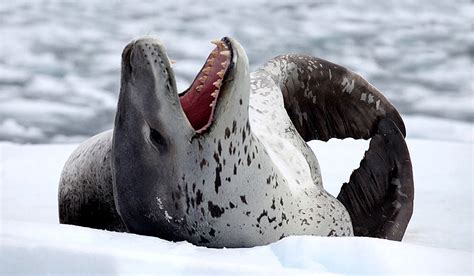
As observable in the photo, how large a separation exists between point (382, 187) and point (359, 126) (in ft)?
0.88

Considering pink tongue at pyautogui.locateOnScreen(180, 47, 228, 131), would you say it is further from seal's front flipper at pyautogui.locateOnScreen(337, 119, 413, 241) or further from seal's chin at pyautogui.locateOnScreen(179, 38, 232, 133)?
seal's front flipper at pyautogui.locateOnScreen(337, 119, 413, 241)

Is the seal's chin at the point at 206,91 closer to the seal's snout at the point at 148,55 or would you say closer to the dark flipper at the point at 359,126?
the seal's snout at the point at 148,55

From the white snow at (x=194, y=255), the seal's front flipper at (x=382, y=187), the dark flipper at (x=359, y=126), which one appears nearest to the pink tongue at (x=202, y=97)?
the white snow at (x=194, y=255)

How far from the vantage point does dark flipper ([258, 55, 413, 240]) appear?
3.99 meters

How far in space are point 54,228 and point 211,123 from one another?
19.4 inches

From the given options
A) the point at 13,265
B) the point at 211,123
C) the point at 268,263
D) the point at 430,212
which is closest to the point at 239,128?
the point at 211,123

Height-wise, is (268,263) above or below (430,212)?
above

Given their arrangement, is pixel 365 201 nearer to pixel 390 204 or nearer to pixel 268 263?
pixel 390 204

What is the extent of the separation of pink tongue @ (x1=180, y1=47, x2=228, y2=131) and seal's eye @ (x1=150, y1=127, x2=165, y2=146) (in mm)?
102

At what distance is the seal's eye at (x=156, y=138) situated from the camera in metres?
2.73

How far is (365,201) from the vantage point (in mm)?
4039

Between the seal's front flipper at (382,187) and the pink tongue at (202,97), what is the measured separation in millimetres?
1378

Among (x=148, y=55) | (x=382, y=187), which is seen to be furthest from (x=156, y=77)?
(x=382, y=187)

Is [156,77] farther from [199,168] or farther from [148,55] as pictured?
[199,168]
